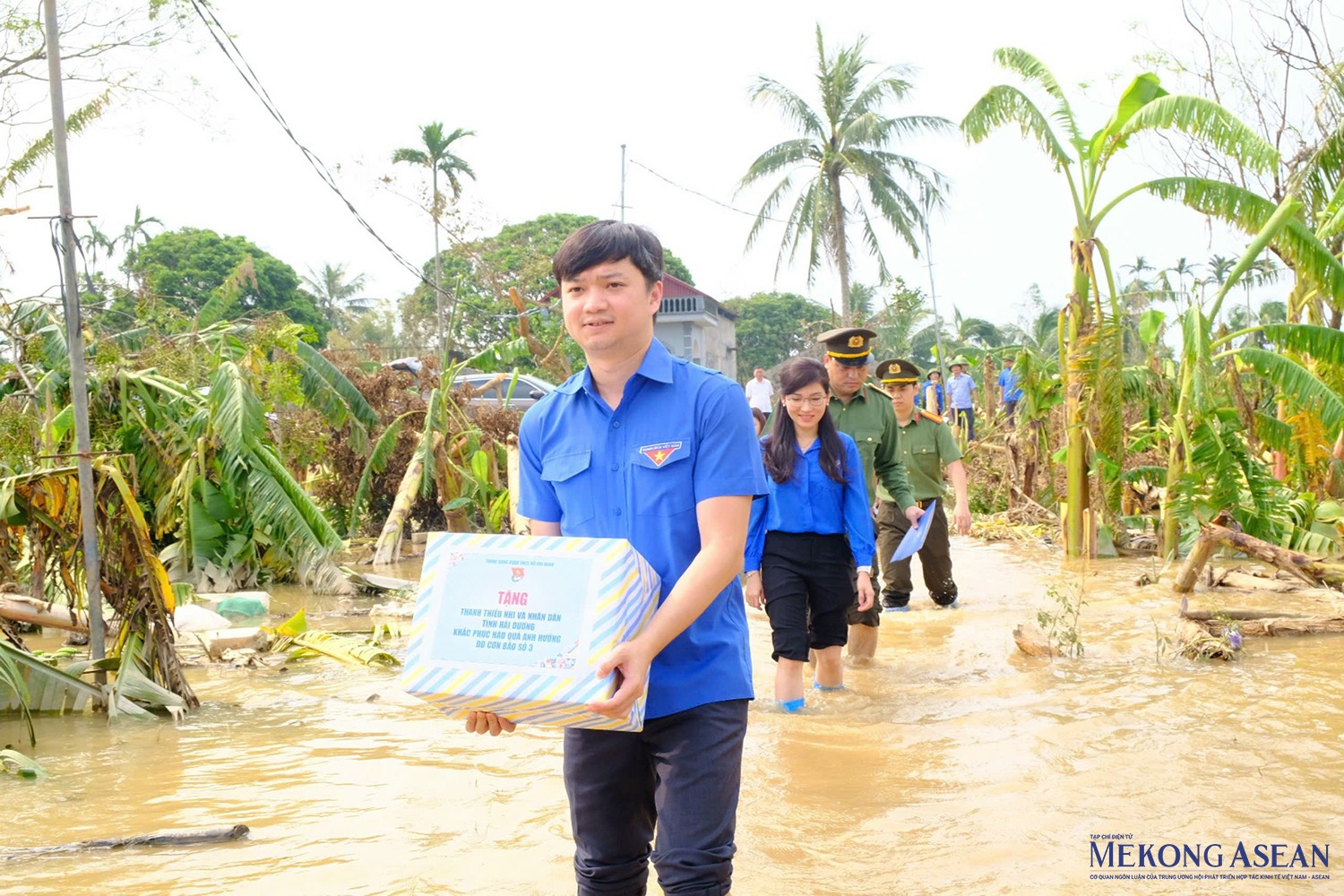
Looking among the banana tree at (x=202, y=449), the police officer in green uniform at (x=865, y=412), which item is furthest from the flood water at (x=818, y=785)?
the banana tree at (x=202, y=449)

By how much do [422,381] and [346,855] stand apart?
11.4 meters

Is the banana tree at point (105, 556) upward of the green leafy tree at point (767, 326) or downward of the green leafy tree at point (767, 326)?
downward

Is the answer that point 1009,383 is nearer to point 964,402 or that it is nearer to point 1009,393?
point 964,402

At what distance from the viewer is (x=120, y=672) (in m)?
5.73

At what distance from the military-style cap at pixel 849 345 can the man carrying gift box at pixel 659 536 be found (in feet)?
12.5

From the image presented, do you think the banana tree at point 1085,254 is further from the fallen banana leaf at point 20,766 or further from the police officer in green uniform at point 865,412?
the fallen banana leaf at point 20,766

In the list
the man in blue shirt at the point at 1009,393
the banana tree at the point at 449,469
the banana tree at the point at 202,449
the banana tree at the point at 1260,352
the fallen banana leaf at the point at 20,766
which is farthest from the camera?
the man in blue shirt at the point at 1009,393

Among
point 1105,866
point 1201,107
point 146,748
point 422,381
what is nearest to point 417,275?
point 422,381

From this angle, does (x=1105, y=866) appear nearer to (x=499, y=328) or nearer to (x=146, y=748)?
(x=146, y=748)

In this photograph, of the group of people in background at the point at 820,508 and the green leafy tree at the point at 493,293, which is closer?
the group of people in background at the point at 820,508

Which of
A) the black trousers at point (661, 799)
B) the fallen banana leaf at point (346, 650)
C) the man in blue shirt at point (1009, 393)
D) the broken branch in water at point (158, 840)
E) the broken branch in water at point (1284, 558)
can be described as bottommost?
the broken branch in water at point (158, 840)

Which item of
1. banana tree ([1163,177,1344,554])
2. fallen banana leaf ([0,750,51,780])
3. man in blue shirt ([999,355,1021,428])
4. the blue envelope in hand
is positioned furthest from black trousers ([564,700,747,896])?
man in blue shirt ([999,355,1021,428])

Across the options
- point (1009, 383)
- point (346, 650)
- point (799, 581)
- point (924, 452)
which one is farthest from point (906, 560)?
point (1009, 383)

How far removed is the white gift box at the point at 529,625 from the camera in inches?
88.0
